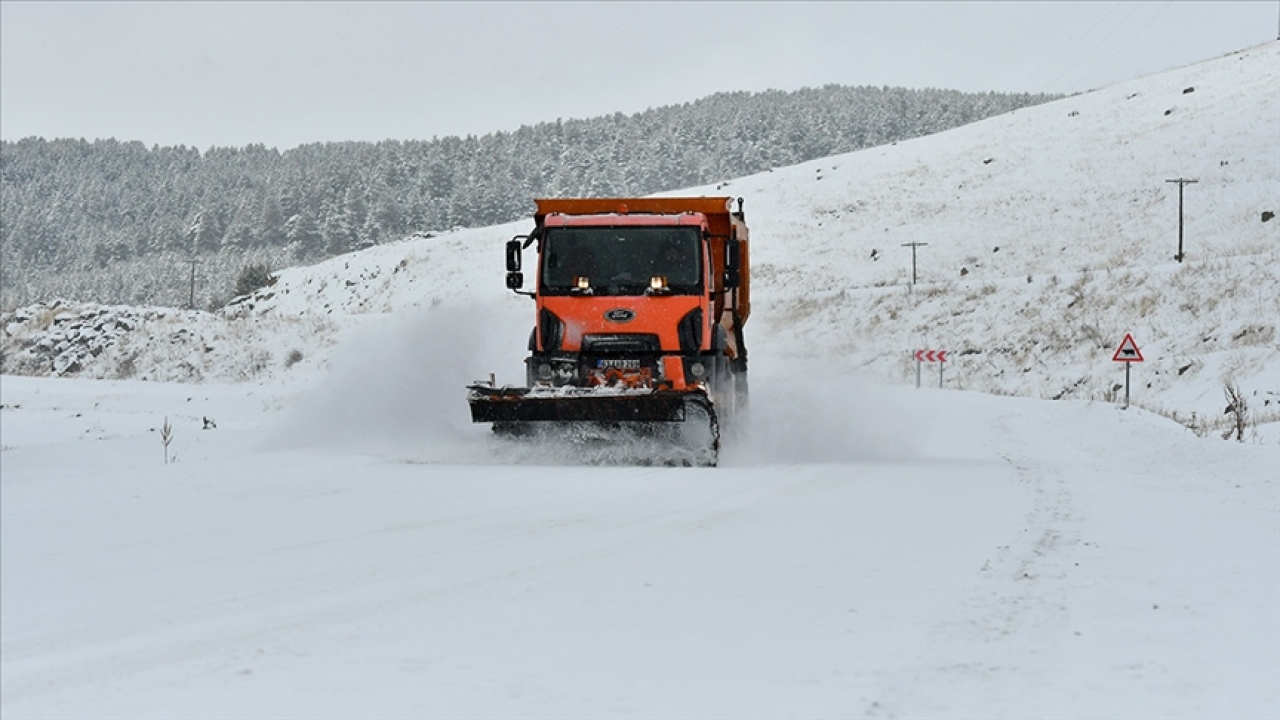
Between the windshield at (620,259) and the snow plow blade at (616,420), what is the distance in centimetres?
156

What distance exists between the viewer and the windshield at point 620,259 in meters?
14.1

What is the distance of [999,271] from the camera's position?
6047cm

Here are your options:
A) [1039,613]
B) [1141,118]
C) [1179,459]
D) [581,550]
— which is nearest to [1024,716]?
[1039,613]

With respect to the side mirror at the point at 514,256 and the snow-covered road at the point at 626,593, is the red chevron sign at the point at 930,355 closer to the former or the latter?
the side mirror at the point at 514,256

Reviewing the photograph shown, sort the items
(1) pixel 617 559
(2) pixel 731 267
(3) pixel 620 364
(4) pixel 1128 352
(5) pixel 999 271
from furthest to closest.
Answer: (5) pixel 999 271 → (4) pixel 1128 352 → (2) pixel 731 267 → (3) pixel 620 364 → (1) pixel 617 559

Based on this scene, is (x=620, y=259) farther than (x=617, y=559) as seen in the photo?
Yes

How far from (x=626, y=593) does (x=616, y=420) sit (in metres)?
7.06

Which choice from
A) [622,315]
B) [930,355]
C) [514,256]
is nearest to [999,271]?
[930,355]

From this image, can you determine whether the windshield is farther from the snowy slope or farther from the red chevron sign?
the red chevron sign

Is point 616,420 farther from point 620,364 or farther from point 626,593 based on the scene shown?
point 626,593

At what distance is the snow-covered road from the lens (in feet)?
13.8

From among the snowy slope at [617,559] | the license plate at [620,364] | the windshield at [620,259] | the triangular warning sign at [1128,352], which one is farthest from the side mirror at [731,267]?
the triangular warning sign at [1128,352]

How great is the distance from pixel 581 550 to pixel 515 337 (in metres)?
14.2

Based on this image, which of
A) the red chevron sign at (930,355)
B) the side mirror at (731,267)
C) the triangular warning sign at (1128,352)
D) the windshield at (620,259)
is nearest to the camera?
the windshield at (620,259)
